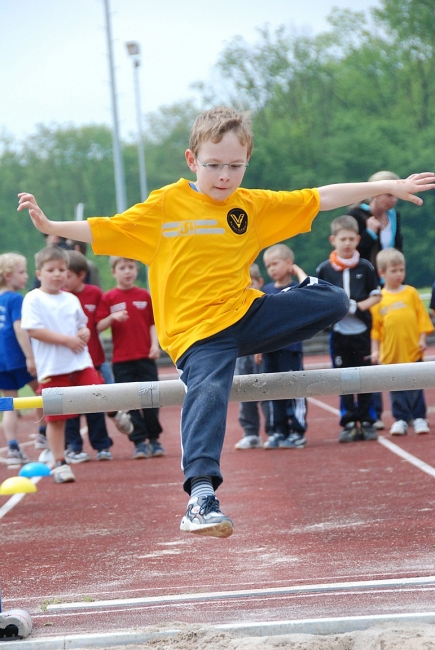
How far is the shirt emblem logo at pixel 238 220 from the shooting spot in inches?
165

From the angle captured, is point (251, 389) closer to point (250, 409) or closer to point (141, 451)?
point (250, 409)

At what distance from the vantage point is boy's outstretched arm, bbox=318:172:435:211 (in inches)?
165

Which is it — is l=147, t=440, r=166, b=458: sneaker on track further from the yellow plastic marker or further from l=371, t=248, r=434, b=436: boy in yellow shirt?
l=371, t=248, r=434, b=436: boy in yellow shirt

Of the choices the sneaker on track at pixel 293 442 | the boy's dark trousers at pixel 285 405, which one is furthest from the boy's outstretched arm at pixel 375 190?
the sneaker on track at pixel 293 442

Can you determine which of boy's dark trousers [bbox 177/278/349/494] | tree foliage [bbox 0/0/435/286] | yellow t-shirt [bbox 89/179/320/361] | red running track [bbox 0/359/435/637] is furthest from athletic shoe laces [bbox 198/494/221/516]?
tree foliage [bbox 0/0/435/286]

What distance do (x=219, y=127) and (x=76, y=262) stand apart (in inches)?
190

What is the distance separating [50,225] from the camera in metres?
3.94

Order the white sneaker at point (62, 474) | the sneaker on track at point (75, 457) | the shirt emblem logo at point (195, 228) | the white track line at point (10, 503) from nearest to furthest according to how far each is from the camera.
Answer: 1. the shirt emblem logo at point (195, 228)
2. the white track line at point (10, 503)
3. the white sneaker at point (62, 474)
4. the sneaker on track at point (75, 457)

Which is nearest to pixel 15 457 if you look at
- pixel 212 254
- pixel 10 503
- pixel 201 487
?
pixel 10 503

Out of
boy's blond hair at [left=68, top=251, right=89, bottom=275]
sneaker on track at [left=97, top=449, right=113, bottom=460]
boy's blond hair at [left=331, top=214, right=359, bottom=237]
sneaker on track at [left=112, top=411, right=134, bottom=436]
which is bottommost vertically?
A: sneaker on track at [left=97, top=449, right=113, bottom=460]

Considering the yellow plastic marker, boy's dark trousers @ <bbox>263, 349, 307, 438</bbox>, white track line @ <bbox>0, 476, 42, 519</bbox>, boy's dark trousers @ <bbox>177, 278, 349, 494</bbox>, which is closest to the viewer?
boy's dark trousers @ <bbox>177, 278, 349, 494</bbox>

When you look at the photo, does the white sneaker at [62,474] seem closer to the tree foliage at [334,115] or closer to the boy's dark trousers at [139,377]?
the boy's dark trousers at [139,377]

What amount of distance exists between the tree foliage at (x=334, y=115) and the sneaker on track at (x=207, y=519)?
144ft

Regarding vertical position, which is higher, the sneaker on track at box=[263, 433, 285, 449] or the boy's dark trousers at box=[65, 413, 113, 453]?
the boy's dark trousers at box=[65, 413, 113, 453]
